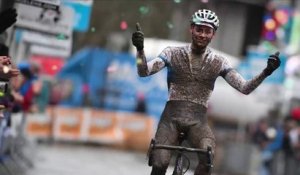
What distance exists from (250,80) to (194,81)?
584 millimetres

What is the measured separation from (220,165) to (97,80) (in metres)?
6.72

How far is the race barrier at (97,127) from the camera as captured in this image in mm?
28297

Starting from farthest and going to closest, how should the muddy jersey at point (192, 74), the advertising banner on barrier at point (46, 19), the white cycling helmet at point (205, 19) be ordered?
1. the advertising banner on barrier at point (46, 19)
2. the muddy jersey at point (192, 74)
3. the white cycling helmet at point (205, 19)

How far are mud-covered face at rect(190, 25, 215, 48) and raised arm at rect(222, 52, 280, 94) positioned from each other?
16.3 inches

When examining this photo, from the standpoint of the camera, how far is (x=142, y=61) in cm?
837

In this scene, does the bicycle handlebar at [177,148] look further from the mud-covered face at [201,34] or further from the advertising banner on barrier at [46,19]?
the advertising banner on barrier at [46,19]

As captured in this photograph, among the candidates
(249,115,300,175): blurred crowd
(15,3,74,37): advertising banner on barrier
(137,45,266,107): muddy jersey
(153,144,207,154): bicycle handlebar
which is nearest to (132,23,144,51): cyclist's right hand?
(137,45,266,107): muddy jersey

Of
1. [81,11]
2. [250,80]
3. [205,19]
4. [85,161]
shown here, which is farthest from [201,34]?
[85,161]

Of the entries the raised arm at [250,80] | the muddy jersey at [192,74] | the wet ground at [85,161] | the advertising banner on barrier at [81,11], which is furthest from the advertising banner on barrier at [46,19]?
the raised arm at [250,80]

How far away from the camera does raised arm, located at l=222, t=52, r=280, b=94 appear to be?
849 centimetres

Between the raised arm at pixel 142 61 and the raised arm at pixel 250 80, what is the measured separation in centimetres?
72

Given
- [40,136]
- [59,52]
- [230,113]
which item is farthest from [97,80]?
[59,52]

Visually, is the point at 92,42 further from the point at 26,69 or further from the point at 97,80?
the point at 26,69

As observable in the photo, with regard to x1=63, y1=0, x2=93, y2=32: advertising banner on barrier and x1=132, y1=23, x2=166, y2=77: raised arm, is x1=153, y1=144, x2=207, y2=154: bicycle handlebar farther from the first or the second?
x1=63, y1=0, x2=93, y2=32: advertising banner on barrier
